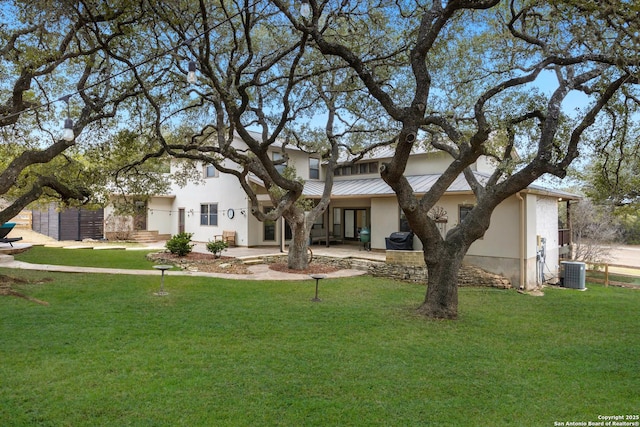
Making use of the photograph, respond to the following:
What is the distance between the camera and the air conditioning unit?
1274 cm

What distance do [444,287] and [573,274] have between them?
309 inches

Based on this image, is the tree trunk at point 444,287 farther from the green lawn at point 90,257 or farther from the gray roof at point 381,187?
the green lawn at point 90,257

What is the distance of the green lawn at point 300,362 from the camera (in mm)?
3891

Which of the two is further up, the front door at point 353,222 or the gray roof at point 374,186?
the gray roof at point 374,186

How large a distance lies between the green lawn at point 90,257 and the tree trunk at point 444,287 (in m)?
9.74

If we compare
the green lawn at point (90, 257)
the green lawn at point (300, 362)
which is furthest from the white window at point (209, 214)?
the green lawn at point (300, 362)

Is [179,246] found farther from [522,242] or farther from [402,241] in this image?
[522,242]

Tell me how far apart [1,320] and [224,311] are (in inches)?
149

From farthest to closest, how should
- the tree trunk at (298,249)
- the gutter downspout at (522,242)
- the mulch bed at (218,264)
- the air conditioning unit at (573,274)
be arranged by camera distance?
the tree trunk at (298,249)
the mulch bed at (218,264)
the air conditioning unit at (573,274)
the gutter downspout at (522,242)

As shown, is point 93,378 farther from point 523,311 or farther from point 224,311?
point 523,311

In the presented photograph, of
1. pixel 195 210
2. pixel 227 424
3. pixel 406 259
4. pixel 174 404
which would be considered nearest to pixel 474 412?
pixel 227 424

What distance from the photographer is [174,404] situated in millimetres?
3949

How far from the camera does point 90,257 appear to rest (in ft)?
50.6

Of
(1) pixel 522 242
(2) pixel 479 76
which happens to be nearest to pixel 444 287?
(1) pixel 522 242
